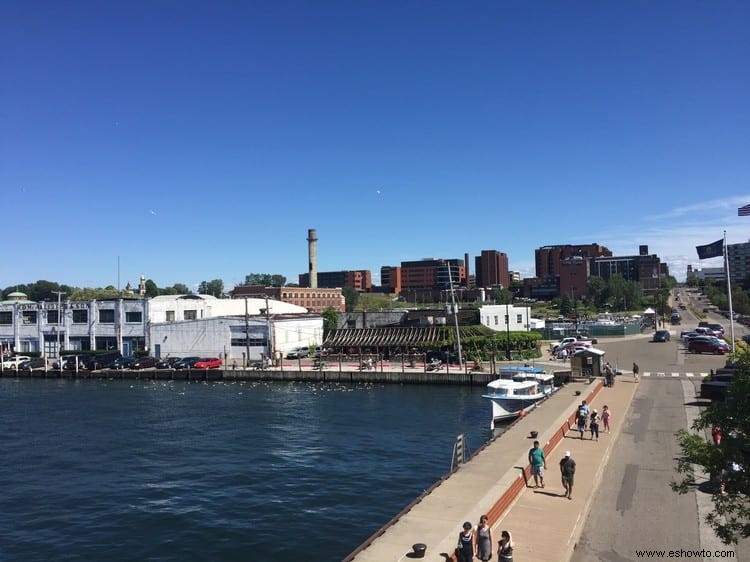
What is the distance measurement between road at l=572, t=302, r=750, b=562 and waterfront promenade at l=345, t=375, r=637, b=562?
1.92ft

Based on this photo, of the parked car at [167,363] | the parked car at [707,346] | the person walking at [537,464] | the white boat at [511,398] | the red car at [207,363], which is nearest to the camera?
the person walking at [537,464]

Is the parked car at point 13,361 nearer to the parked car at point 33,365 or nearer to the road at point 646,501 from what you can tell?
the parked car at point 33,365

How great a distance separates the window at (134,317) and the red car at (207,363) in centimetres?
1545

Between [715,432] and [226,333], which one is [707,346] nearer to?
[226,333]

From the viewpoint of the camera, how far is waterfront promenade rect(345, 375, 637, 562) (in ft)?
55.4

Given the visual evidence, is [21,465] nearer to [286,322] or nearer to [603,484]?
[603,484]

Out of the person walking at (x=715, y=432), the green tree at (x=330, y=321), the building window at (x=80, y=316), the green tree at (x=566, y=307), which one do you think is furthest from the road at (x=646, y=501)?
the green tree at (x=566, y=307)

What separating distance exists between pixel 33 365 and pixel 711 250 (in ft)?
269

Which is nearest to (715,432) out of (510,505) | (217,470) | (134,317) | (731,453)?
(510,505)

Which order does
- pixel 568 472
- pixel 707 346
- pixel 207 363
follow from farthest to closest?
pixel 207 363, pixel 707 346, pixel 568 472

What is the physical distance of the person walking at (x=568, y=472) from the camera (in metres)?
20.9

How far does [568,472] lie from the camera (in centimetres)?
2097

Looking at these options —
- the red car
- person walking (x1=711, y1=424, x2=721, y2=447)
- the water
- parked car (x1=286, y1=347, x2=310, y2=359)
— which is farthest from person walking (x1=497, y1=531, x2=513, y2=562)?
parked car (x1=286, y1=347, x2=310, y2=359)

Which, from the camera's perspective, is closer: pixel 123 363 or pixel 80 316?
pixel 123 363
